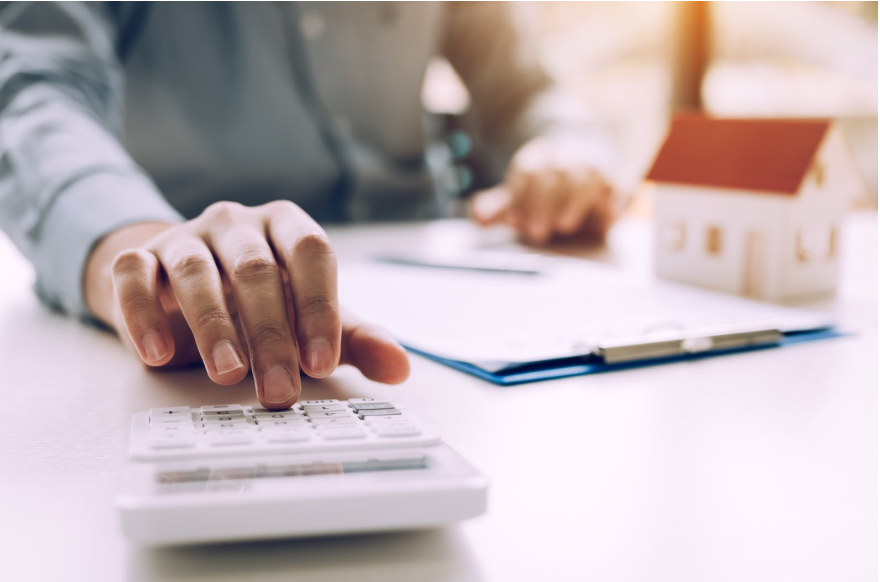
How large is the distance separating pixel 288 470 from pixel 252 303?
13 centimetres

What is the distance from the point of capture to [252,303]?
0.37 m

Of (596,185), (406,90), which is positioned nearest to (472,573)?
(596,185)

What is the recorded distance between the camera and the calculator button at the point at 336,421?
12.2 inches

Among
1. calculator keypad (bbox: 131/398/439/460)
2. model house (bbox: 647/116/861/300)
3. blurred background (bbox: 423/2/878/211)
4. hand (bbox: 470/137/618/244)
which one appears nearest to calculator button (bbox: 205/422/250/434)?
calculator keypad (bbox: 131/398/439/460)

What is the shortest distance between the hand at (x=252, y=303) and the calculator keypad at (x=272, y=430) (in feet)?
0.05

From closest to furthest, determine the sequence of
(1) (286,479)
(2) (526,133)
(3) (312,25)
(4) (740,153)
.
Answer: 1. (1) (286,479)
2. (4) (740,153)
3. (3) (312,25)
4. (2) (526,133)

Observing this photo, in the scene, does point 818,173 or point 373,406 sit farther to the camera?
point 818,173

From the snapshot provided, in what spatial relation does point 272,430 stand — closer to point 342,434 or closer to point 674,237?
point 342,434

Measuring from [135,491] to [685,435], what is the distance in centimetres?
24

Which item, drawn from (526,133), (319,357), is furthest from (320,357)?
(526,133)

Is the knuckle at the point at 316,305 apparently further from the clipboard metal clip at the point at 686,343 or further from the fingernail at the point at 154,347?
the clipboard metal clip at the point at 686,343

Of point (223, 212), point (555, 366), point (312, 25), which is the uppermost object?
point (312, 25)

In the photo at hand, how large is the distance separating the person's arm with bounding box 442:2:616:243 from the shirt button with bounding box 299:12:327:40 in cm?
36

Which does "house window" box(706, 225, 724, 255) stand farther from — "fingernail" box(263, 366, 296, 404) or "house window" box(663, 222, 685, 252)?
"fingernail" box(263, 366, 296, 404)
